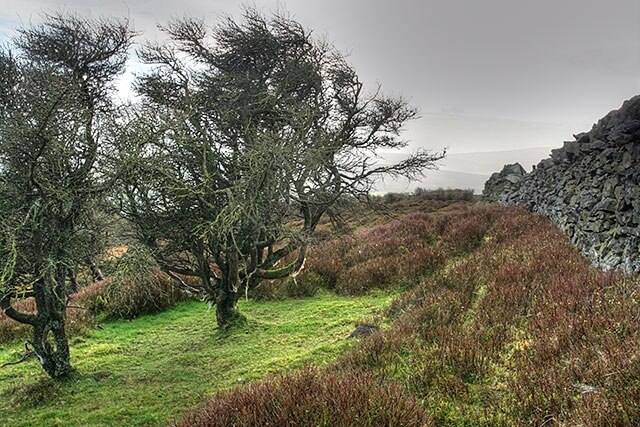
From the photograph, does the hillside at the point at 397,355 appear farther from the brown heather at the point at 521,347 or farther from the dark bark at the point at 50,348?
the dark bark at the point at 50,348

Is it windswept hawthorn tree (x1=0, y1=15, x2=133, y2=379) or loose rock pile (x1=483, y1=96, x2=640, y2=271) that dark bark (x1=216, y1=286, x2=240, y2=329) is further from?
loose rock pile (x1=483, y1=96, x2=640, y2=271)

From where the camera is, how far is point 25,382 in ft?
20.2

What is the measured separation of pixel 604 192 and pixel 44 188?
9271 mm

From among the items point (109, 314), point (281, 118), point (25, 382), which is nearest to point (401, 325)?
point (281, 118)

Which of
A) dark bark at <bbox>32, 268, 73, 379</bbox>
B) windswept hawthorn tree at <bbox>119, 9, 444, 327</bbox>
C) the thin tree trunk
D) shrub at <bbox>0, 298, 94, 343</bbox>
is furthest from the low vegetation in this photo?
shrub at <bbox>0, 298, 94, 343</bbox>

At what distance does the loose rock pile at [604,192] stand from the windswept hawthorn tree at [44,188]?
7.75 metres

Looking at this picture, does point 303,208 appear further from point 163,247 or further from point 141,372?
point 141,372

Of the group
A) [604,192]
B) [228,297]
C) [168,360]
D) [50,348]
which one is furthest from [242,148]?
[604,192]

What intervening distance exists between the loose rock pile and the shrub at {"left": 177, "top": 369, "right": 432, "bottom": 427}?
4.53 metres

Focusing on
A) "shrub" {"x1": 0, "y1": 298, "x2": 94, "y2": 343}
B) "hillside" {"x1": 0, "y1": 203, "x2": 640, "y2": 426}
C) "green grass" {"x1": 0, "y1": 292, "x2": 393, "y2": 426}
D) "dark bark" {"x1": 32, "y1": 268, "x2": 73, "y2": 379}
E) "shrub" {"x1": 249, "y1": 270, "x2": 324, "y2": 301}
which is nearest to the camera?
"hillside" {"x1": 0, "y1": 203, "x2": 640, "y2": 426}

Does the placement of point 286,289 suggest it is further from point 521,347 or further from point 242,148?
point 521,347

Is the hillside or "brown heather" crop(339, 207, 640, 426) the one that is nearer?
"brown heather" crop(339, 207, 640, 426)

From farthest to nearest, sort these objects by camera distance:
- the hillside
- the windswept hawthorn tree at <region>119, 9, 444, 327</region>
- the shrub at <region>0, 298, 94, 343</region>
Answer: the shrub at <region>0, 298, 94, 343</region> → the windswept hawthorn tree at <region>119, 9, 444, 327</region> → the hillside

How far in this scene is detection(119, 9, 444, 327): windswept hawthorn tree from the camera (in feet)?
19.9
